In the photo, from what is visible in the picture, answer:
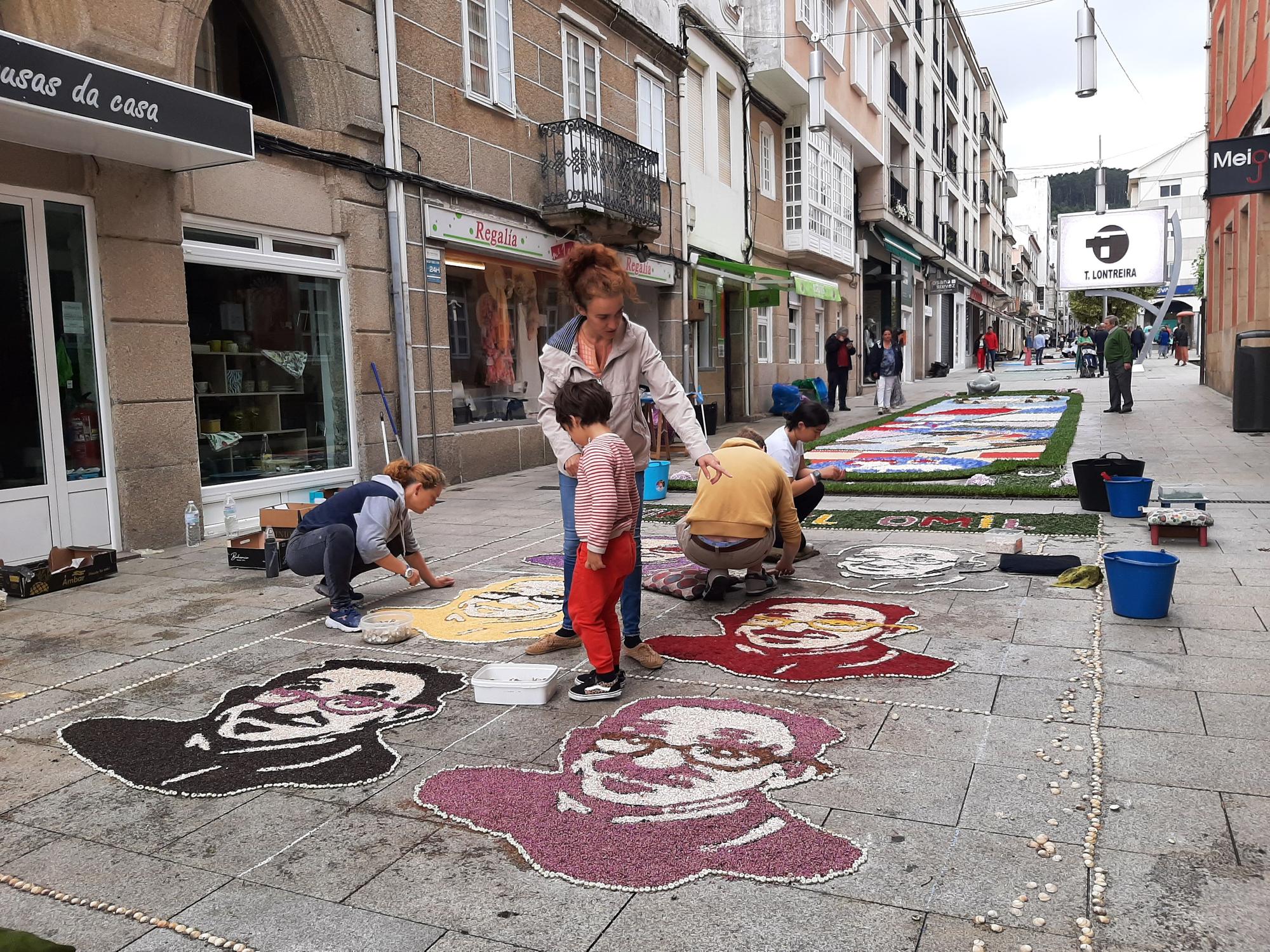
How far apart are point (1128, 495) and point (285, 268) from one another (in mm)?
8069

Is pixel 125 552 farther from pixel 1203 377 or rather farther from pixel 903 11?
pixel 903 11

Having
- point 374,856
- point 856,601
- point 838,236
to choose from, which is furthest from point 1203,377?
point 374,856

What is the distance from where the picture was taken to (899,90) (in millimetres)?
32219

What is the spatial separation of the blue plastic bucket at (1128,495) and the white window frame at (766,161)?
51.1 ft

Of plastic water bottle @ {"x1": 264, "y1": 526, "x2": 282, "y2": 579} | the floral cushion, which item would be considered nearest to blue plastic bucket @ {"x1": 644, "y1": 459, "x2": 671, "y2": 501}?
plastic water bottle @ {"x1": 264, "y1": 526, "x2": 282, "y2": 579}

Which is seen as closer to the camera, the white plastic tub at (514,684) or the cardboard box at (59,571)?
the white plastic tub at (514,684)

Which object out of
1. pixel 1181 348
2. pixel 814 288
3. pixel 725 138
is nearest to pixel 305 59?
pixel 725 138

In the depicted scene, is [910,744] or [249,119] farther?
[249,119]

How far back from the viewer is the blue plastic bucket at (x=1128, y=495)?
794 centimetres

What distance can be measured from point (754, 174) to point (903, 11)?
593 inches

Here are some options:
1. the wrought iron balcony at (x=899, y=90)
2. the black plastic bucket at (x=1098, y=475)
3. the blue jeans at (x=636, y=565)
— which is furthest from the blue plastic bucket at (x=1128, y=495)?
the wrought iron balcony at (x=899, y=90)

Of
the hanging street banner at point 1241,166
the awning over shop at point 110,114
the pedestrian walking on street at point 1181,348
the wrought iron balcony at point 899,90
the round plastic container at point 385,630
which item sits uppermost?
the wrought iron balcony at point 899,90

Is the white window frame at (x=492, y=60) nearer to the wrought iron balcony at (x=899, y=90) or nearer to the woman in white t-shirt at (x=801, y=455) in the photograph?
the woman in white t-shirt at (x=801, y=455)

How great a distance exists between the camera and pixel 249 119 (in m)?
7.71
